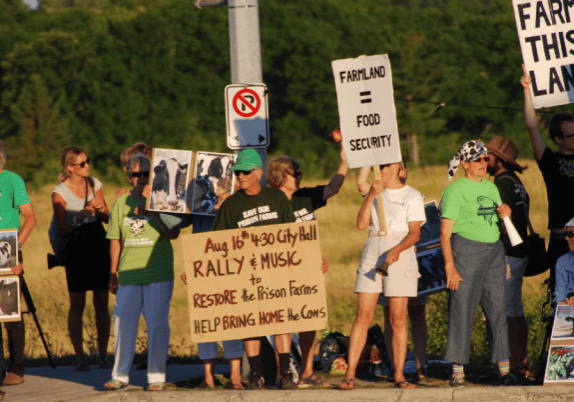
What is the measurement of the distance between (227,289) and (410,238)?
60.6 inches

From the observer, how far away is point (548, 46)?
7695 millimetres

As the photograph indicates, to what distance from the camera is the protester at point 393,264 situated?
6848 mm

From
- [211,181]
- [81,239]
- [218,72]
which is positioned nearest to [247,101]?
[211,181]

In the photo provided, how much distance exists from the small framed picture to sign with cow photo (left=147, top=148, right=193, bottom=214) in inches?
52.0

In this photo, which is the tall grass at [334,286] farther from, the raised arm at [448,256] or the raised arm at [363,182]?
the raised arm at [363,182]

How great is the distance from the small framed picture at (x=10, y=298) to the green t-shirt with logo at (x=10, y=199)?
533 mm

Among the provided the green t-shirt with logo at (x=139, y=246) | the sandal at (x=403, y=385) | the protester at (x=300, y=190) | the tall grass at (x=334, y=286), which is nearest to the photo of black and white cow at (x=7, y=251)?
the green t-shirt with logo at (x=139, y=246)

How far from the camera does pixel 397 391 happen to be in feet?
21.3

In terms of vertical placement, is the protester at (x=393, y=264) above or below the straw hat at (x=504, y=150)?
below

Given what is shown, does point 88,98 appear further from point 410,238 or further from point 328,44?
point 410,238

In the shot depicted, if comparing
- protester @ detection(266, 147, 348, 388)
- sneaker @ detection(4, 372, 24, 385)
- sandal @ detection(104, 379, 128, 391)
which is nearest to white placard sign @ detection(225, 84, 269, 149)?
protester @ detection(266, 147, 348, 388)

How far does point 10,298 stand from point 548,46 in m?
5.25

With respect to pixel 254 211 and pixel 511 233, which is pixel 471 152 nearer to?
pixel 511 233

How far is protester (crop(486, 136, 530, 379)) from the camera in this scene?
734cm
